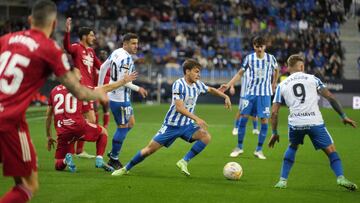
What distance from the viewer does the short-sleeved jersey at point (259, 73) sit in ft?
44.3

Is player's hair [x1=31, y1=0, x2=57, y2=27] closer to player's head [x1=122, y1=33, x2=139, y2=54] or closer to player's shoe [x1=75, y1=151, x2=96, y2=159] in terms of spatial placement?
player's head [x1=122, y1=33, x2=139, y2=54]

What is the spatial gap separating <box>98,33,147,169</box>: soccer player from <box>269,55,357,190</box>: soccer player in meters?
3.11

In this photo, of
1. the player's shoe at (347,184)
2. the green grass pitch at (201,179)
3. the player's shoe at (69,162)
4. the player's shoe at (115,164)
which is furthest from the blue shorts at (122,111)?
the player's shoe at (347,184)

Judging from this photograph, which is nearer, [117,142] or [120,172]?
[120,172]

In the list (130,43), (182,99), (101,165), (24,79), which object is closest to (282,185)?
(182,99)

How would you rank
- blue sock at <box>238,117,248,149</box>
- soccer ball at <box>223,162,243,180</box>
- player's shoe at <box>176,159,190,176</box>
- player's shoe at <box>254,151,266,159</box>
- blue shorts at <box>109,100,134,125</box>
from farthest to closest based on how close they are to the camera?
blue sock at <box>238,117,248,149</box>, player's shoe at <box>254,151,266,159</box>, blue shorts at <box>109,100,134,125</box>, player's shoe at <box>176,159,190,176</box>, soccer ball at <box>223,162,243,180</box>

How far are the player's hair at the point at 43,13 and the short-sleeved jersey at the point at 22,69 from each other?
0.51 ft

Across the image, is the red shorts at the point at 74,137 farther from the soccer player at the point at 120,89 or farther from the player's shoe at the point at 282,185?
the player's shoe at the point at 282,185

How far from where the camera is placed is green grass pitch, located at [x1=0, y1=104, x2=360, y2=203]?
8.35 meters

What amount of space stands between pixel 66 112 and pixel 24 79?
15.8 ft

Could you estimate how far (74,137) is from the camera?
1073 centimetres

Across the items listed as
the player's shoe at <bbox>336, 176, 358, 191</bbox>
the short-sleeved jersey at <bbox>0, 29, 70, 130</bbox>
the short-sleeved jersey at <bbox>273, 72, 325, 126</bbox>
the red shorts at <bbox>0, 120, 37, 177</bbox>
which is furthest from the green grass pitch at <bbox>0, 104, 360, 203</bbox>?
the short-sleeved jersey at <bbox>0, 29, 70, 130</bbox>

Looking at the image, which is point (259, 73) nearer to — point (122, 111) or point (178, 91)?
point (122, 111)

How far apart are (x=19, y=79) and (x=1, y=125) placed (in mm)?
446
